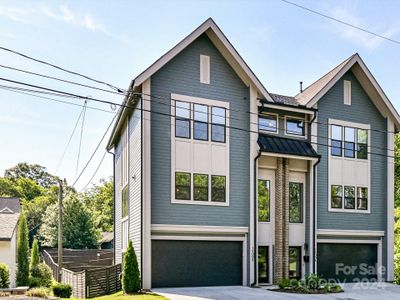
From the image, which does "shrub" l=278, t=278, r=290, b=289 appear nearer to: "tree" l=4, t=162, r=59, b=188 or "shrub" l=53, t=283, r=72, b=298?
"shrub" l=53, t=283, r=72, b=298

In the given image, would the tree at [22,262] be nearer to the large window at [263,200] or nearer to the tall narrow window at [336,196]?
the large window at [263,200]

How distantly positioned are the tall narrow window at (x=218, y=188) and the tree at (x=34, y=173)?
248ft

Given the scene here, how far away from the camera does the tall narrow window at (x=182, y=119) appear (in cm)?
1664

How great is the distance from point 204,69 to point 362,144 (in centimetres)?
891

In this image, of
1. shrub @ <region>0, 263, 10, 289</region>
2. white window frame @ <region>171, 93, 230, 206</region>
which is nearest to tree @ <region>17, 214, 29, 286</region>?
shrub @ <region>0, 263, 10, 289</region>

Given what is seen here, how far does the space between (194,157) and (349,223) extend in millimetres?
8348

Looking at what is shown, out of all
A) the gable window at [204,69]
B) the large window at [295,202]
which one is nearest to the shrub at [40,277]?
the large window at [295,202]

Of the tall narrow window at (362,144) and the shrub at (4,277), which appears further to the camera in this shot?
the tall narrow window at (362,144)

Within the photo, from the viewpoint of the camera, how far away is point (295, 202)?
19.0 metres

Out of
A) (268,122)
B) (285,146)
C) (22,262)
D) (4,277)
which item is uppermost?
(268,122)

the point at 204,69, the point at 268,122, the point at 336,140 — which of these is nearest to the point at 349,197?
the point at 336,140

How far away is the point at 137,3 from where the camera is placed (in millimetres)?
12359

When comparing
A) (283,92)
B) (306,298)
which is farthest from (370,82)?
(306,298)

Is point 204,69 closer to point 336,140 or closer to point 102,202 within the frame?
point 336,140
